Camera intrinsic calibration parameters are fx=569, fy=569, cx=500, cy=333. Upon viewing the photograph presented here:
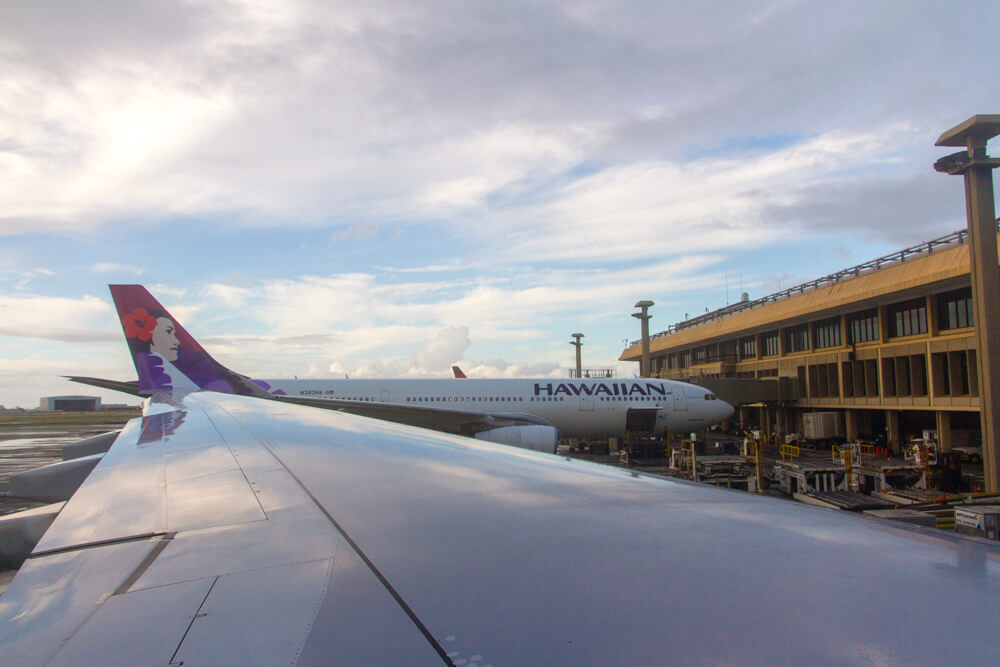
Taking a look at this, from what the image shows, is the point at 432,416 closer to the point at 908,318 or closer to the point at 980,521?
the point at 980,521

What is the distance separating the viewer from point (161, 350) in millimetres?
21641

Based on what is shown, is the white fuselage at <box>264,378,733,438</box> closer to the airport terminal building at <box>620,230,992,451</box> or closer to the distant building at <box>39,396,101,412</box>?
the airport terminal building at <box>620,230,992,451</box>

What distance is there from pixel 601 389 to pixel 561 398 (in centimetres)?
209

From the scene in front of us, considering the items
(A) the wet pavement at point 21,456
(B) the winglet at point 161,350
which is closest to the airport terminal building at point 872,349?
(B) the winglet at point 161,350

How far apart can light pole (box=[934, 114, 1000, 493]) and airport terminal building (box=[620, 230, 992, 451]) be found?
681 centimetres

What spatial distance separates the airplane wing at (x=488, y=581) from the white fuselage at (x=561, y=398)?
21.5m

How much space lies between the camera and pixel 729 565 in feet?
6.28

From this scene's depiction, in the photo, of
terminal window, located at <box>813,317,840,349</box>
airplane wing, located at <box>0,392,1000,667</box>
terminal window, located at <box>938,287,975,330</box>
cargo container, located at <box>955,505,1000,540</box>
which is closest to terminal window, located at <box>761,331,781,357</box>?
terminal window, located at <box>813,317,840,349</box>

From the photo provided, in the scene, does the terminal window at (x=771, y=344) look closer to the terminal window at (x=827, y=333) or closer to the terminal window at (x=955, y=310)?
the terminal window at (x=827, y=333)

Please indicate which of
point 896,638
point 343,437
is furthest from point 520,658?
point 343,437

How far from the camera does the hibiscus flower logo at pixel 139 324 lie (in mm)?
21309

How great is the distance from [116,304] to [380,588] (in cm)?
2396

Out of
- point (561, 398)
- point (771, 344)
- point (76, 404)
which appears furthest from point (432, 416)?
point (76, 404)

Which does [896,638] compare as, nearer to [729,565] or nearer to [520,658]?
[729,565]
